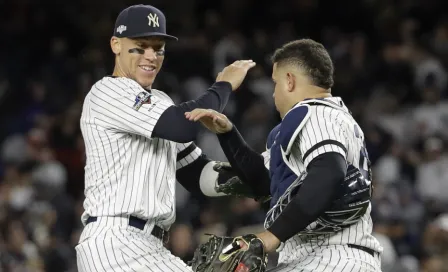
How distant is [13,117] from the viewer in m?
12.3

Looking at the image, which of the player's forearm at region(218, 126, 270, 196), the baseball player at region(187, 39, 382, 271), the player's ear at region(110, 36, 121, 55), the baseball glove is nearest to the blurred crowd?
the baseball glove

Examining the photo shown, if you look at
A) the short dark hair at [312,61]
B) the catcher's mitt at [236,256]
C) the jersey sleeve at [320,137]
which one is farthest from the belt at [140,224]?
the short dark hair at [312,61]

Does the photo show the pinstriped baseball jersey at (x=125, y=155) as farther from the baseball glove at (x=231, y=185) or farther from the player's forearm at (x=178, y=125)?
the baseball glove at (x=231, y=185)

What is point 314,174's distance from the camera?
4102 mm

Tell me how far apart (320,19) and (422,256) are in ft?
15.9

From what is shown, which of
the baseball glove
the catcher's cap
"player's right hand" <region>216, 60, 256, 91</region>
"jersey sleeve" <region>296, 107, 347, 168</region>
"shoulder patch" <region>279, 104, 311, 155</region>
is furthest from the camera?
the baseball glove

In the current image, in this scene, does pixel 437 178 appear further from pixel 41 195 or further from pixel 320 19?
pixel 41 195

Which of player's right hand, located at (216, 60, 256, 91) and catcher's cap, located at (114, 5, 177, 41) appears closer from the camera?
catcher's cap, located at (114, 5, 177, 41)

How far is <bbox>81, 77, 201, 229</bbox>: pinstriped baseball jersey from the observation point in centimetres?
468

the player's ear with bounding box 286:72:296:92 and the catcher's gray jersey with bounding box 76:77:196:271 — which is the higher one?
the player's ear with bounding box 286:72:296:92

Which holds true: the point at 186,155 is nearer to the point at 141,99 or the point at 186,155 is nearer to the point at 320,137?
the point at 141,99

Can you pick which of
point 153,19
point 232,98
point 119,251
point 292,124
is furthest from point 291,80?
point 232,98

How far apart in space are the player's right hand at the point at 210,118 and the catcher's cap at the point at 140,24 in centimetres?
58

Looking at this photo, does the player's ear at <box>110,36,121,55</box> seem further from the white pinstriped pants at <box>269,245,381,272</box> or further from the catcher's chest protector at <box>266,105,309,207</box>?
the white pinstriped pants at <box>269,245,381,272</box>
